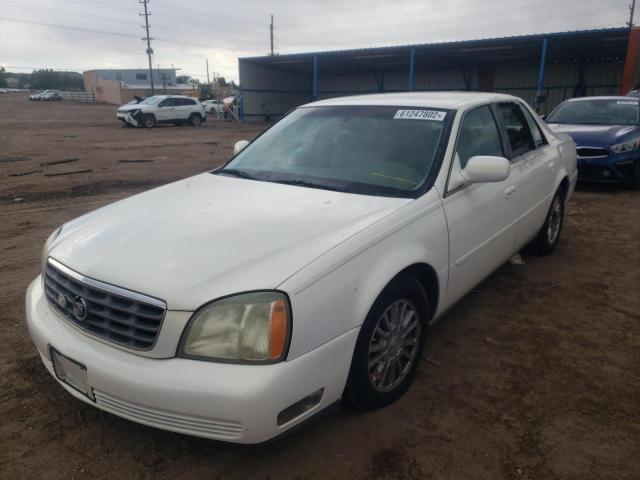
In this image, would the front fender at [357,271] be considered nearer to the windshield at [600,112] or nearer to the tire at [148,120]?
the windshield at [600,112]

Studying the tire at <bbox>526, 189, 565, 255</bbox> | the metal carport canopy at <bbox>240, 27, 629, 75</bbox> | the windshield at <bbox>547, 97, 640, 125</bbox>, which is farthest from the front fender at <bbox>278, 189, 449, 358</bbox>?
the metal carport canopy at <bbox>240, 27, 629, 75</bbox>

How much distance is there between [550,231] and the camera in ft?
15.7

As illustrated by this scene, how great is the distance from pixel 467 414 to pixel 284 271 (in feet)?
4.29

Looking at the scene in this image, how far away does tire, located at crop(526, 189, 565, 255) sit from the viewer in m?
4.63

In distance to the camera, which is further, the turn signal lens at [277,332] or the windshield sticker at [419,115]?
the windshield sticker at [419,115]

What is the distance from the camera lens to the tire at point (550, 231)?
15.2ft

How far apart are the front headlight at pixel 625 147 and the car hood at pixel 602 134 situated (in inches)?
2.6

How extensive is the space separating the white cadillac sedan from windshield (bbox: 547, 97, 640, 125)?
6342 millimetres

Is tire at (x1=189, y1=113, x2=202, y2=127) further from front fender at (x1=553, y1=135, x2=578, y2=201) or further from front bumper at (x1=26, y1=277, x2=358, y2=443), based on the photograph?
front bumper at (x1=26, y1=277, x2=358, y2=443)

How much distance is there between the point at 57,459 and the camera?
2.16 m

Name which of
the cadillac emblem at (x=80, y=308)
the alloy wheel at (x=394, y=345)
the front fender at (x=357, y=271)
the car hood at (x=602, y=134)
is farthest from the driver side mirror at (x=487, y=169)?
the car hood at (x=602, y=134)

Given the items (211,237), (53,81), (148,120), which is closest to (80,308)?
(211,237)

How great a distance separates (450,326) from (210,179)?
6.50 ft

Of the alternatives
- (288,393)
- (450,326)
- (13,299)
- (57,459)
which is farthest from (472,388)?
(13,299)
